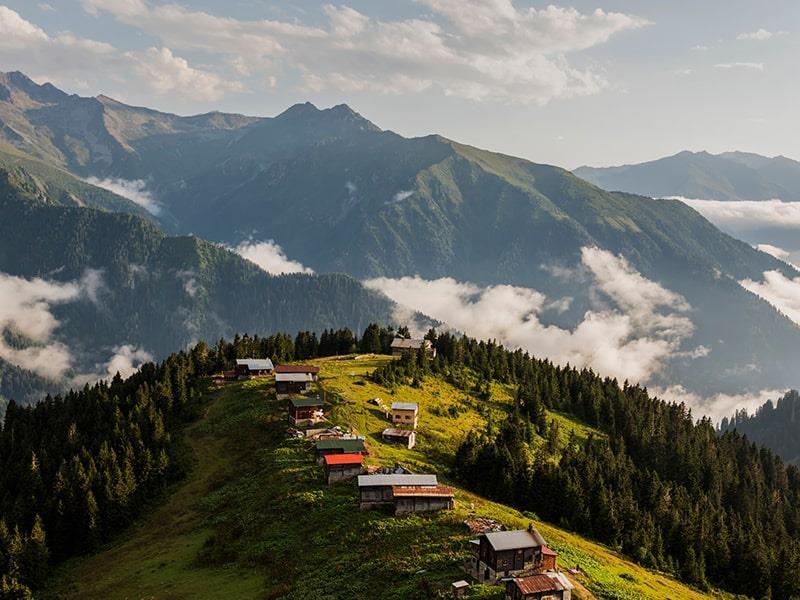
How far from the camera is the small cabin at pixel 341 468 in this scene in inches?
3634

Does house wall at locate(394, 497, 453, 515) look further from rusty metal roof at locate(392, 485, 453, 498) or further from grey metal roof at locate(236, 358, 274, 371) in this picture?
grey metal roof at locate(236, 358, 274, 371)

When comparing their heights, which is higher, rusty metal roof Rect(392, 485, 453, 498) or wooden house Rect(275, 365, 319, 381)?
wooden house Rect(275, 365, 319, 381)

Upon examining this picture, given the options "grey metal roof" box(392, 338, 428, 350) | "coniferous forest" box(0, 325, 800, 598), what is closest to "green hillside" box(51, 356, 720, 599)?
"coniferous forest" box(0, 325, 800, 598)

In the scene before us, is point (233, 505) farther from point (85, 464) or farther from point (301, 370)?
point (301, 370)

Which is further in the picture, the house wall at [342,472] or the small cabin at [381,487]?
the house wall at [342,472]

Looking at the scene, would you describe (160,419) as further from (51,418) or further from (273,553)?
(273,553)

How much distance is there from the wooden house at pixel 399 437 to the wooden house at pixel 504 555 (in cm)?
5440

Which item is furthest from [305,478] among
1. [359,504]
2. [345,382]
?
[345,382]

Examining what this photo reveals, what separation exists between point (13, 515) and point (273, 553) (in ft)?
141

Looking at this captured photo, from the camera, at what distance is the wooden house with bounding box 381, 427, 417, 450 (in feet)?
390

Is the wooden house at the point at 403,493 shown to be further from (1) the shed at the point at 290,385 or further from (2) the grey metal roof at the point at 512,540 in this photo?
(1) the shed at the point at 290,385

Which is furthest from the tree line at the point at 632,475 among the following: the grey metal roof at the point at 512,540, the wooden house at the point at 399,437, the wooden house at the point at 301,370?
the grey metal roof at the point at 512,540

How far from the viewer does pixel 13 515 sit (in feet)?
313

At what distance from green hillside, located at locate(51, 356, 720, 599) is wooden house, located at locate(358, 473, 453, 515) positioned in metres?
2.21
